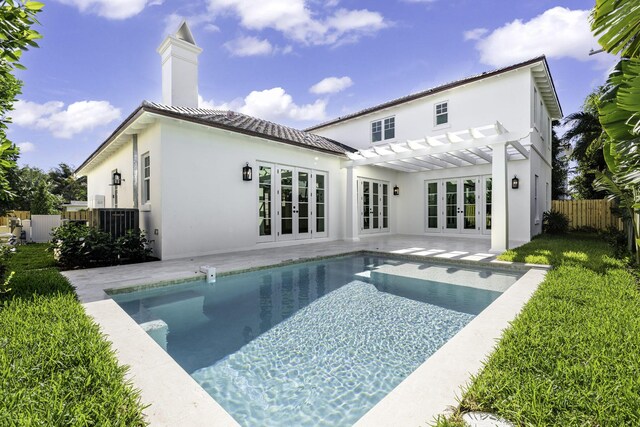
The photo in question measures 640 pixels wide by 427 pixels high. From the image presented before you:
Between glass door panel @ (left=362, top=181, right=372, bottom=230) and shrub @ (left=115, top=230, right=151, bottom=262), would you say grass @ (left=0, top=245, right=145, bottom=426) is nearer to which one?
shrub @ (left=115, top=230, right=151, bottom=262)

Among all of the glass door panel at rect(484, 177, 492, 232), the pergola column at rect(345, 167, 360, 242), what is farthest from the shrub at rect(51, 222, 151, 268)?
the glass door panel at rect(484, 177, 492, 232)

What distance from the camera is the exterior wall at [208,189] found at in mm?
8477

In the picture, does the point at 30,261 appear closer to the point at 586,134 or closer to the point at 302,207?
the point at 302,207

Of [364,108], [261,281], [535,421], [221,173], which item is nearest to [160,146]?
[221,173]

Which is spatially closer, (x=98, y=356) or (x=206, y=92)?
(x=98, y=356)

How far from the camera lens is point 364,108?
16.6 metres

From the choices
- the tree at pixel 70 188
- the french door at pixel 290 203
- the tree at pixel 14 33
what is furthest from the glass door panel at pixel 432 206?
the tree at pixel 70 188

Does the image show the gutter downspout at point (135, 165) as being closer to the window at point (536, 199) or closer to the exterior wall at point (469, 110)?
the exterior wall at point (469, 110)

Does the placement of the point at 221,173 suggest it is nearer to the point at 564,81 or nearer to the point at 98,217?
the point at 98,217

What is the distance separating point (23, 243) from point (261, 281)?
41.8 feet

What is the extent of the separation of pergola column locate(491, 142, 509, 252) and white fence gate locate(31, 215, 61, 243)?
687 inches

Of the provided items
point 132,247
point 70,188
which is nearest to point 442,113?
point 132,247

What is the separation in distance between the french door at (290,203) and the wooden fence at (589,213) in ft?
44.1

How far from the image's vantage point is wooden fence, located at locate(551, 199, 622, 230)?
15.2 meters
